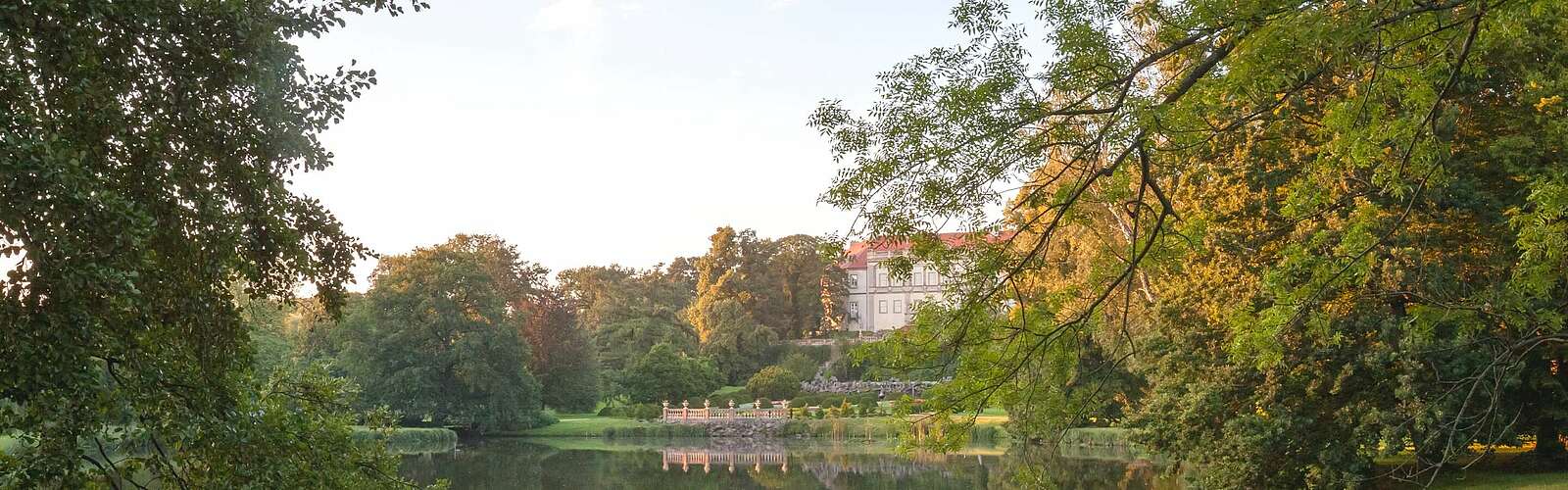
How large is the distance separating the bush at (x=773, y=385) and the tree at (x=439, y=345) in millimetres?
10141

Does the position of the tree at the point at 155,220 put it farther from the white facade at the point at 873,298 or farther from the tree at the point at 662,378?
the white facade at the point at 873,298

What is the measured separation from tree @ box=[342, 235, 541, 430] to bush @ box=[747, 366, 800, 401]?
10.1 meters

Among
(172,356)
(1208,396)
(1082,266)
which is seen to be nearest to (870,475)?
(1082,266)

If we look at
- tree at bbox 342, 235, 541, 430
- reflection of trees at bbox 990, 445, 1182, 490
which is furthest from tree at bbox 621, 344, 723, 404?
reflection of trees at bbox 990, 445, 1182, 490

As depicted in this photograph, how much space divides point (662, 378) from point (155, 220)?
35926 mm

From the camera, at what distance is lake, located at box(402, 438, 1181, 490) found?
19406mm

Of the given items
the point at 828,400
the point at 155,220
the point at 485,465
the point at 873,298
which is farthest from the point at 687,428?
the point at 873,298

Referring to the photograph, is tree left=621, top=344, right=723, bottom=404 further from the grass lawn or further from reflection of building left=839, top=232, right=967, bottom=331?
reflection of building left=839, top=232, right=967, bottom=331

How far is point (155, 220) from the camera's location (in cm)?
440

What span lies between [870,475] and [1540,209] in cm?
1583

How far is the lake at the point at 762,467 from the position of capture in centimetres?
1941

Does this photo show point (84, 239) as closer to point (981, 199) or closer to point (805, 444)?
point (981, 199)

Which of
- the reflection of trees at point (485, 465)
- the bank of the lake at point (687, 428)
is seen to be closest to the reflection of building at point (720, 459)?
the reflection of trees at point (485, 465)

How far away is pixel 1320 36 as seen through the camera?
425cm
